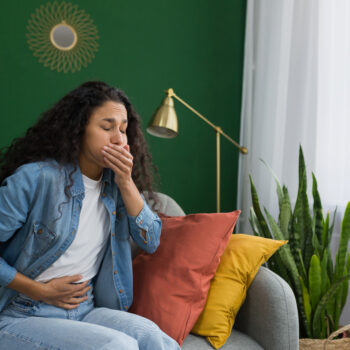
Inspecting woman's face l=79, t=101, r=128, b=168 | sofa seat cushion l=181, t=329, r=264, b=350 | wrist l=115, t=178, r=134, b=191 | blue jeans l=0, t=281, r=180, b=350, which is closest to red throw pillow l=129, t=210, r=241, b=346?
sofa seat cushion l=181, t=329, r=264, b=350

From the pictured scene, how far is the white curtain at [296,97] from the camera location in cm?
200

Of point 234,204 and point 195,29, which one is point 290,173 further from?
point 195,29

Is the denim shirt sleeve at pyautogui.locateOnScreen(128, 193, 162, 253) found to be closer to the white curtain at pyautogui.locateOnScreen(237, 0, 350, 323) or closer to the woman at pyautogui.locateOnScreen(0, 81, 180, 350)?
the woman at pyautogui.locateOnScreen(0, 81, 180, 350)

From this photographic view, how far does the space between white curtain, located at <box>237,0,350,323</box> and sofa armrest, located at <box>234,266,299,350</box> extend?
2.66ft

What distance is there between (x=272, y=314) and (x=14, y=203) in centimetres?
88

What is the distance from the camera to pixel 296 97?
2178 mm

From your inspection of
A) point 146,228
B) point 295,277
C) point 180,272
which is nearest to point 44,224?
point 146,228

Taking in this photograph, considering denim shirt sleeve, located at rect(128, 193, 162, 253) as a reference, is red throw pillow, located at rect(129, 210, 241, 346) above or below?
below

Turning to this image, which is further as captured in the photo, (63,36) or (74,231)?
(63,36)

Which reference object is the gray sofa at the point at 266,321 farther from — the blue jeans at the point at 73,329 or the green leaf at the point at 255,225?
the green leaf at the point at 255,225

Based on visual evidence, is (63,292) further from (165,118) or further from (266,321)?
(165,118)

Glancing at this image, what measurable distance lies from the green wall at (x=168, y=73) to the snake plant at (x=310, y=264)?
3.34 feet

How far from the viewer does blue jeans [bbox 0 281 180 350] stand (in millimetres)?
1003

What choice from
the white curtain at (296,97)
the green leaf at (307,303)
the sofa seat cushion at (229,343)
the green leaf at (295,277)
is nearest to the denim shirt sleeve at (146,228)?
the sofa seat cushion at (229,343)
